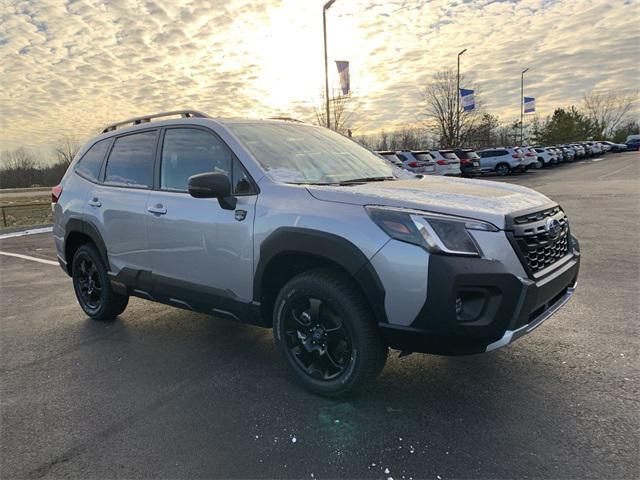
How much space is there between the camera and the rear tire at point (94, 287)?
4.66 metres

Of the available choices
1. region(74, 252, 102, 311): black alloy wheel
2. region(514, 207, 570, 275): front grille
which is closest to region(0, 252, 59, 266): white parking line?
region(74, 252, 102, 311): black alloy wheel

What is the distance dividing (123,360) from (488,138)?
187 ft

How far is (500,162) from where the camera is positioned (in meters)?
30.0

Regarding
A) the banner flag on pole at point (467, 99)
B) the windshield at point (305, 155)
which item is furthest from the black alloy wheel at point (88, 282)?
the banner flag on pole at point (467, 99)

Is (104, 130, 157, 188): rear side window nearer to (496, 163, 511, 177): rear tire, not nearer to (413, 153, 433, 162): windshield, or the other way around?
(413, 153, 433, 162): windshield

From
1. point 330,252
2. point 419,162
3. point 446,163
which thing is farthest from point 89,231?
point 446,163

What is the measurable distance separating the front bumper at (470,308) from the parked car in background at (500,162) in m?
29.5

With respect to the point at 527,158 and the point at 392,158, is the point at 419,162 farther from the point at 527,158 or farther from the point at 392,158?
the point at 527,158

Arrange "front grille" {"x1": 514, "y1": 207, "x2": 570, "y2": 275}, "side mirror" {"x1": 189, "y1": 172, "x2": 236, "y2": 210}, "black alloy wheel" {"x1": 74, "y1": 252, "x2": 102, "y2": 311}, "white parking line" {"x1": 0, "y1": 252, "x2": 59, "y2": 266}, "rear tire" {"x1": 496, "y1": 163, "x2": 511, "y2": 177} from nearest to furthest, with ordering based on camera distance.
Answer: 1. "front grille" {"x1": 514, "y1": 207, "x2": 570, "y2": 275}
2. "side mirror" {"x1": 189, "y1": 172, "x2": 236, "y2": 210}
3. "black alloy wheel" {"x1": 74, "y1": 252, "x2": 102, "y2": 311}
4. "white parking line" {"x1": 0, "y1": 252, "x2": 59, "y2": 266}
5. "rear tire" {"x1": 496, "y1": 163, "x2": 511, "y2": 177}

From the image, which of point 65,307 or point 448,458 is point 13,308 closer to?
point 65,307

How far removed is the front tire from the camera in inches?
109

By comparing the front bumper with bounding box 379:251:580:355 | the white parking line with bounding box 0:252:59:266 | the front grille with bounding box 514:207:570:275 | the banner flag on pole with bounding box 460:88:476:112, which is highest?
the banner flag on pole with bounding box 460:88:476:112

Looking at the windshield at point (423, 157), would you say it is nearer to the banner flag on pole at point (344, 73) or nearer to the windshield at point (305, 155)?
the banner flag on pole at point (344, 73)

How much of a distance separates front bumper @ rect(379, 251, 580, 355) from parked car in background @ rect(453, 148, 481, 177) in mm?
26364
